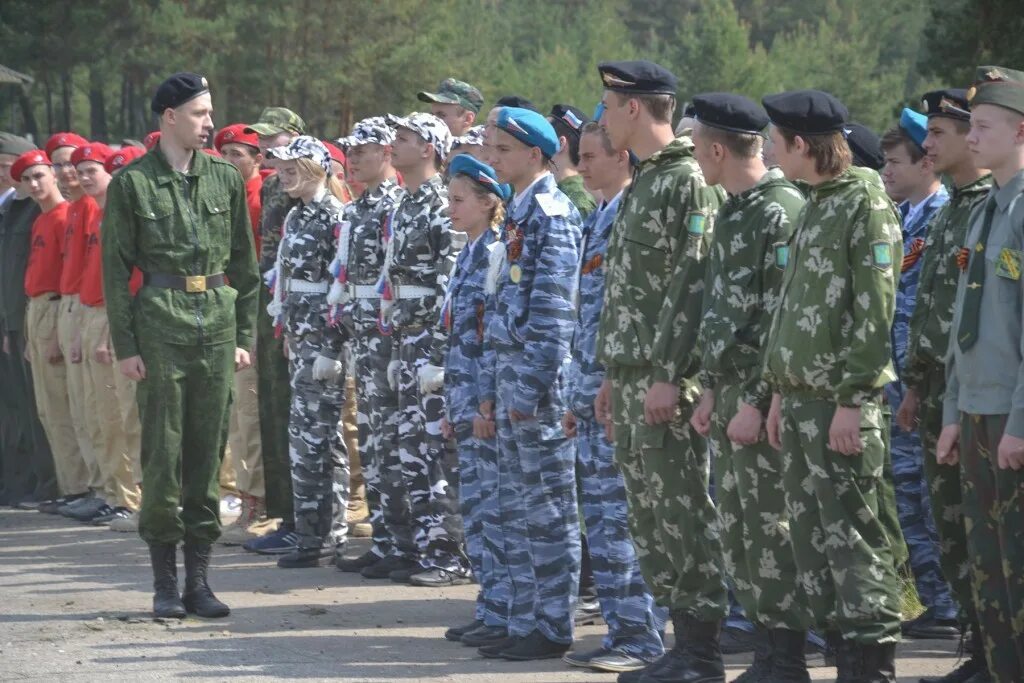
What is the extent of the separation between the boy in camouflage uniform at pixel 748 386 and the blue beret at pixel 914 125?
1862mm

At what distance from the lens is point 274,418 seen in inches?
449

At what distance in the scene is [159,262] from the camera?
845 centimetres

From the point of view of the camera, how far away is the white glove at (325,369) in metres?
10.3

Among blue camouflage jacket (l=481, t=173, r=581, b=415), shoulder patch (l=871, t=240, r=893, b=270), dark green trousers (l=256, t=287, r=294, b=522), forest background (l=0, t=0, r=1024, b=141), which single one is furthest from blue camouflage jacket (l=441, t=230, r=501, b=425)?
forest background (l=0, t=0, r=1024, b=141)

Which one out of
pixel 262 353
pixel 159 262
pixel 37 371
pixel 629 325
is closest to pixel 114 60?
pixel 37 371

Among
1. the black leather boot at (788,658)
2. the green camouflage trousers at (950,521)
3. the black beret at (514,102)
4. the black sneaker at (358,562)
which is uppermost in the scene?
the black beret at (514,102)

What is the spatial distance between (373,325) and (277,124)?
261 cm

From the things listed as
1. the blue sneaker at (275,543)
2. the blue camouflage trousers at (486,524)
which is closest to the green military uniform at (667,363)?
the blue camouflage trousers at (486,524)

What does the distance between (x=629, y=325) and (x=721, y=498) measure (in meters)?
0.78

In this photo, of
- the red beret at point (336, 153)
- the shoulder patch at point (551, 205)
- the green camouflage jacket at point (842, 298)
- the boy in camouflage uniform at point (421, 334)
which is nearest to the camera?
the green camouflage jacket at point (842, 298)

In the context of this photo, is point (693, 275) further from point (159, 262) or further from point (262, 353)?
point (262, 353)

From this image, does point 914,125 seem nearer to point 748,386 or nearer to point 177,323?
point 748,386

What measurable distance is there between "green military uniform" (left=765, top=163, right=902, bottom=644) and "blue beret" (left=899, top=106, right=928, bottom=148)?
2118 millimetres

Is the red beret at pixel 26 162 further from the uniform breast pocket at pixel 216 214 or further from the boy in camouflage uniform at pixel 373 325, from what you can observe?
the uniform breast pocket at pixel 216 214
